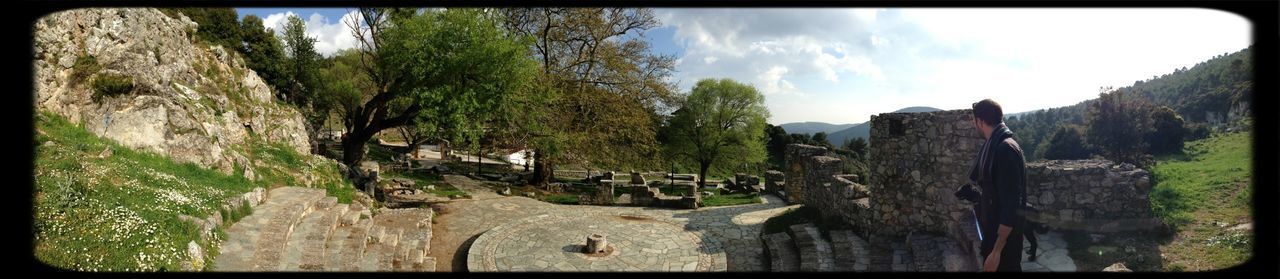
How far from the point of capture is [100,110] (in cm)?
841

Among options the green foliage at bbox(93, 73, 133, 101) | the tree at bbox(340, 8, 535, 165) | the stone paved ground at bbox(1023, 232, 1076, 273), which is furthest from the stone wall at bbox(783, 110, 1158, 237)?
the green foliage at bbox(93, 73, 133, 101)

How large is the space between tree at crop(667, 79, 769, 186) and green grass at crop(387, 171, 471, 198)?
13226 millimetres

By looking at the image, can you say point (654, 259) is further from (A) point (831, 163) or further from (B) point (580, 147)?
(B) point (580, 147)

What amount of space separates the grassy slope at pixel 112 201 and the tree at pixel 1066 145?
96.2 ft

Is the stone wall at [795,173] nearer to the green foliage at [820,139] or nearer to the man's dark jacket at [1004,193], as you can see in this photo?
the man's dark jacket at [1004,193]

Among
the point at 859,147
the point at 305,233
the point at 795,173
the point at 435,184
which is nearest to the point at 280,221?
Answer: the point at 305,233

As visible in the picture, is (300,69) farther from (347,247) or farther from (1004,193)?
(1004,193)

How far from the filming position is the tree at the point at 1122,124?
17.5 m

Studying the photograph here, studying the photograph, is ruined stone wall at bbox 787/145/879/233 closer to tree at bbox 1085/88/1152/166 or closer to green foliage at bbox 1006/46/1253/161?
tree at bbox 1085/88/1152/166

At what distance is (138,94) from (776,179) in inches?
707

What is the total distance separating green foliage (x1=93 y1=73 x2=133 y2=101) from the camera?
8523 millimetres

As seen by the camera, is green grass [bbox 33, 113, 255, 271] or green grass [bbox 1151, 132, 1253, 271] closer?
green grass [bbox 33, 113, 255, 271]

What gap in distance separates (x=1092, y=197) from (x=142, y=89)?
16111mm

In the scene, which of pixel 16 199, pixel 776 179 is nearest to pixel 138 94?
pixel 16 199
